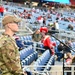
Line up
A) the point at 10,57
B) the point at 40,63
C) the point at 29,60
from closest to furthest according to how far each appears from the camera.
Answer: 1. the point at 10,57
2. the point at 40,63
3. the point at 29,60

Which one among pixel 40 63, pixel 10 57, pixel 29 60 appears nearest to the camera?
pixel 10 57

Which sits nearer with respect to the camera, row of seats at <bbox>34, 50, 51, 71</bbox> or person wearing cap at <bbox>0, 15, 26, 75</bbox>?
person wearing cap at <bbox>0, 15, 26, 75</bbox>

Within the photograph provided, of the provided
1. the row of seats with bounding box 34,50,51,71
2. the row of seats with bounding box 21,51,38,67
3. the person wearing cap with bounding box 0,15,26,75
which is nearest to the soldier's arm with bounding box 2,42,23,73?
the person wearing cap with bounding box 0,15,26,75

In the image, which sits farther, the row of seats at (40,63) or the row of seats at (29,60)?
the row of seats at (29,60)

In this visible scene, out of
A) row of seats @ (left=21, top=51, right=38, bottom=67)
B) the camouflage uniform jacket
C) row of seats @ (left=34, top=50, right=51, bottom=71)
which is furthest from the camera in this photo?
row of seats @ (left=21, top=51, right=38, bottom=67)

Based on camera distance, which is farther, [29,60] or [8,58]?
[29,60]

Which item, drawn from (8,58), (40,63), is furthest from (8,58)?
(40,63)

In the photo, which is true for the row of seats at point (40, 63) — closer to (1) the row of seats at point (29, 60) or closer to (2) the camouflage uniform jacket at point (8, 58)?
(1) the row of seats at point (29, 60)

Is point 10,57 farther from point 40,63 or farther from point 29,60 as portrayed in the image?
point 29,60

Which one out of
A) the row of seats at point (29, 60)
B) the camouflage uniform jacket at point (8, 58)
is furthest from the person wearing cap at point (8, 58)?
the row of seats at point (29, 60)

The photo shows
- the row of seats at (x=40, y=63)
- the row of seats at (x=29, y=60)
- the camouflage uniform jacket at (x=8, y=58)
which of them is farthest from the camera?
the row of seats at (x=29, y=60)

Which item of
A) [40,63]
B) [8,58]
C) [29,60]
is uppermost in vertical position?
[8,58]

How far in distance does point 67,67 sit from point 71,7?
3796cm

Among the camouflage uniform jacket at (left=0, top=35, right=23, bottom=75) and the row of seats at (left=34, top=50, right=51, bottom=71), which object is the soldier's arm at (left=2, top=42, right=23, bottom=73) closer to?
the camouflage uniform jacket at (left=0, top=35, right=23, bottom=75)
